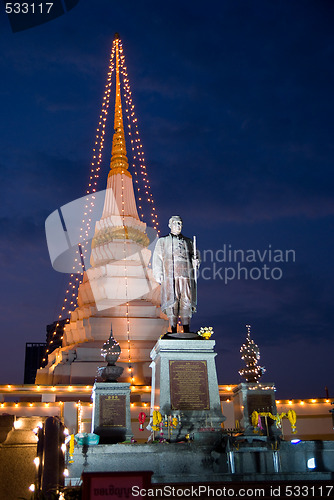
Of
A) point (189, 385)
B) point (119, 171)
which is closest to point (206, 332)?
point (189, 385)

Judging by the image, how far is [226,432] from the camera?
12.4 m

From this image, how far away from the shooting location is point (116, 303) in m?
29.3

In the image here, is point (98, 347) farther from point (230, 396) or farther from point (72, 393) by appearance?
point (230, 396)

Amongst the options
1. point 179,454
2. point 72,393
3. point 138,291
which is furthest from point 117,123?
point 179,454

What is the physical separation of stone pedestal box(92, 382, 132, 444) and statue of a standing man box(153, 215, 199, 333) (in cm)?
318

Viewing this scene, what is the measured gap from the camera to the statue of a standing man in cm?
1480

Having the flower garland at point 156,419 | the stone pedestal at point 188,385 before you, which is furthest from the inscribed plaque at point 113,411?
the flower garland at point 156,419

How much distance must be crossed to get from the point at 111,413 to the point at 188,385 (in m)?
3.56

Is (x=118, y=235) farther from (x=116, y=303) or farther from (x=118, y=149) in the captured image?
(x=118, y=149)

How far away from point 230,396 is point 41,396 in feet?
28.3

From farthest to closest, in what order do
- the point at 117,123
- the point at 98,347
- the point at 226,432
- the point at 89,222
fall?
the point at 117,123 → the point at 89,222 → the point at 98,347 → the point at 226,432

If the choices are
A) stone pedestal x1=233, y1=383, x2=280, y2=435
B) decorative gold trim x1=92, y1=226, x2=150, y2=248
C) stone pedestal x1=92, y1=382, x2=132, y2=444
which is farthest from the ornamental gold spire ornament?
decorative gold trim x1=92, y1=226, x2=150, y2=248

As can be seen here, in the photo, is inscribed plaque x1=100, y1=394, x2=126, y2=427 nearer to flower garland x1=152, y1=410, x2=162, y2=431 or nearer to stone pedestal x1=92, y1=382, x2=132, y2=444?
stone pedestal x1=92, y1=382, x2=132, y2=444

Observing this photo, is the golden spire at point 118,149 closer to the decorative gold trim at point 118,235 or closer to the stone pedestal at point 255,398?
the decorative gold trim at point 118,235
